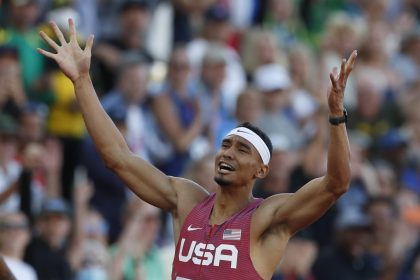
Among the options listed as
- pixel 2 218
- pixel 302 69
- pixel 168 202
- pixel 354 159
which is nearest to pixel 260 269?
pixel 168 202

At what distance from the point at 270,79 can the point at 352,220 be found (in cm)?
230

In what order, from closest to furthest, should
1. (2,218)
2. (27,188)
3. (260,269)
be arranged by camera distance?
(260,269)
(2,218)
(27,188)

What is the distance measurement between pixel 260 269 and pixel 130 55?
6.31 m

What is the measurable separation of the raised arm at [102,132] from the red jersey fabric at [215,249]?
1.20ft

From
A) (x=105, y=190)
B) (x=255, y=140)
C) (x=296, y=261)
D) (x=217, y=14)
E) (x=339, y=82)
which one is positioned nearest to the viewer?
(x=339, y=82)

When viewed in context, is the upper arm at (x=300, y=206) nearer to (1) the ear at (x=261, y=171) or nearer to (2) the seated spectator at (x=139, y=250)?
(1) the ear at (x=261, y=171)

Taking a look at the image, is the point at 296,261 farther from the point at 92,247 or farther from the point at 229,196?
the point at 229,196

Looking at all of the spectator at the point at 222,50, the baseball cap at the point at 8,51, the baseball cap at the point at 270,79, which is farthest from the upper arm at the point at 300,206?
the spectator at the point at 222,50

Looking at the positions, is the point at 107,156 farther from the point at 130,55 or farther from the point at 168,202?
the point at 130,55

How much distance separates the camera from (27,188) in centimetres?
1272

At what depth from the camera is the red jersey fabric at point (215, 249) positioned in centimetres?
842

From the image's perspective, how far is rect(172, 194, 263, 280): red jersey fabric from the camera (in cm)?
842

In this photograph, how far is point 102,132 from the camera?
888cm

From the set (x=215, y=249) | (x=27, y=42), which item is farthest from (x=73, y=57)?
(x=27, y=42)
